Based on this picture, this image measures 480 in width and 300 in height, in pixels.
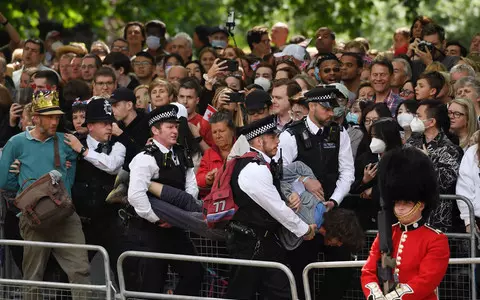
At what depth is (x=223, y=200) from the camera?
1069 cm

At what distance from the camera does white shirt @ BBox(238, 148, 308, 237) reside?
34.5 ft

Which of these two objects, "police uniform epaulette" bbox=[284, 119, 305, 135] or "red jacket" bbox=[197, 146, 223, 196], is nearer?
"police uniform epaulette" bbox=[284, 119, 305, 135]

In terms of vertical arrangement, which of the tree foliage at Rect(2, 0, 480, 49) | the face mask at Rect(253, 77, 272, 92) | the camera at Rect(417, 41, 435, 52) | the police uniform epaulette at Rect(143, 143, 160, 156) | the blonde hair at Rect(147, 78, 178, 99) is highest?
the tree foliage at Rect(2, 0, 480, 49)

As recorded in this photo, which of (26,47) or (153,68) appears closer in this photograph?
(153,68)

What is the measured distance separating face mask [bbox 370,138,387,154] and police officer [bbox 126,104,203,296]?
5.69 feet

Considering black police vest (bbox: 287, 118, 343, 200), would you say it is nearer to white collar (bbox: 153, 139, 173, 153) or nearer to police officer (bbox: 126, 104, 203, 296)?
police officer (bbox: 126, 104, 203, 296)

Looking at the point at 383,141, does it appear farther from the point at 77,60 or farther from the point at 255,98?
the point at 77,60

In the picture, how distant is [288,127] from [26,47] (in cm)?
633

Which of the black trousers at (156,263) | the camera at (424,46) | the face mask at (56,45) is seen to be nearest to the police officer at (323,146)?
the black trousers at (156,263)

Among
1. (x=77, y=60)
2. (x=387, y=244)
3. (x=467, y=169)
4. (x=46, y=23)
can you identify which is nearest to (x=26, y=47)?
(x=77, y=60)

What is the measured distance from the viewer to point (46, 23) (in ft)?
72.4

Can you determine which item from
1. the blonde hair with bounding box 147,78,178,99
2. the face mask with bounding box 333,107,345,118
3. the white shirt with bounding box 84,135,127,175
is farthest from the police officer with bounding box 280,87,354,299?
the blonde hair with bounding box 147,78,178,99

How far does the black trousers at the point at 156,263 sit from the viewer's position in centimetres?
1123

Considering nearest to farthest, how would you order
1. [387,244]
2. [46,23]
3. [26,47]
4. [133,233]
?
[387,244] < [133,233] < [26,47] < [46,23]
